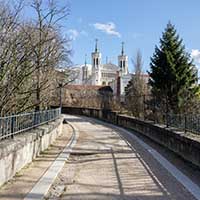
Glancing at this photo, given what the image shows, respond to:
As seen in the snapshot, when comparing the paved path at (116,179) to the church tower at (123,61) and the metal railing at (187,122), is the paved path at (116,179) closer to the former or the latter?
the metal railing at (187,122)

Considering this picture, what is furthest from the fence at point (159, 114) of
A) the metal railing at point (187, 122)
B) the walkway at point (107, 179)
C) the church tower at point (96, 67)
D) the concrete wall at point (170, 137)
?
the church tower at point (96, 67)

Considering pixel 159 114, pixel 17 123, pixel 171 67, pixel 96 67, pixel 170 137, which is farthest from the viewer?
pixel 96 67

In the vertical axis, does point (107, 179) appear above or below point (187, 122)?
below

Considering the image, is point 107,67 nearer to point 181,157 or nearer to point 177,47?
point 177,47

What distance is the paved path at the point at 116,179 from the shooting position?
24.5 feet

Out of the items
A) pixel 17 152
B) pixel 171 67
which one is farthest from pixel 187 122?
pixel 171 67

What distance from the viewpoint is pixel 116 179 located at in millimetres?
9062

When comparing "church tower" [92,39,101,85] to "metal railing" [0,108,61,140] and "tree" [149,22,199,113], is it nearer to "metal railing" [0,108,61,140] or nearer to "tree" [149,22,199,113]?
"tree" [149,22,199,113]

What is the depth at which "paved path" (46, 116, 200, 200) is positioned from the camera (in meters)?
7.47

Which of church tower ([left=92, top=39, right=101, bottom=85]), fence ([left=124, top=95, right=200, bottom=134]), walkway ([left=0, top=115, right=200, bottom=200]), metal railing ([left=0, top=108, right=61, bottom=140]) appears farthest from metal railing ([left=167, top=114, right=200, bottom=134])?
church tower ([left=92, top=39, right=101, bottom=85])

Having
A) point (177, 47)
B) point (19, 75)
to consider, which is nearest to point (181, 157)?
point (19, 75)

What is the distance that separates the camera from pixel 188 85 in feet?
115

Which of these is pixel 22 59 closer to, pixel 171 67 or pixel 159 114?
pixel 159 114

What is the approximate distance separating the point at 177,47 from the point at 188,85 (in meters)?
4.22
